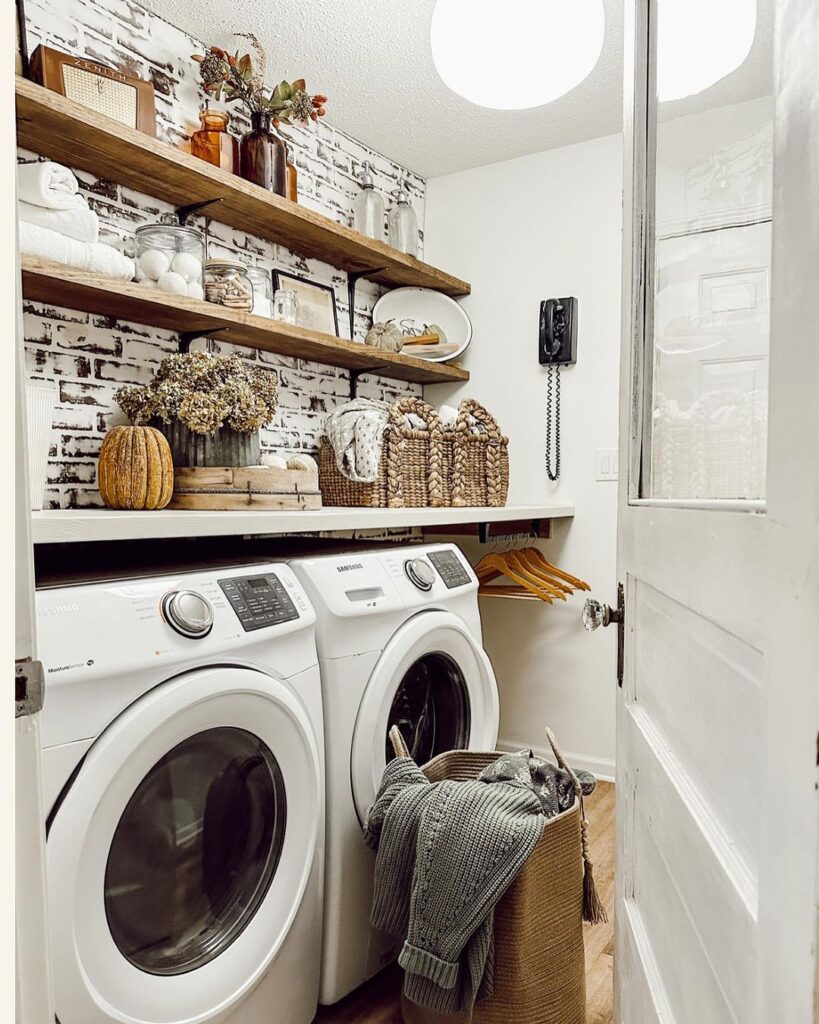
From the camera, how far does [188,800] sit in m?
1.30

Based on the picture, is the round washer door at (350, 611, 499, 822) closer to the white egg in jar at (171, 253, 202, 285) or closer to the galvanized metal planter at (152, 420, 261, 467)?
the galvanized metal planter at (152, 420, 261, 467)

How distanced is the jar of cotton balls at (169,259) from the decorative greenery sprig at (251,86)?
472mm

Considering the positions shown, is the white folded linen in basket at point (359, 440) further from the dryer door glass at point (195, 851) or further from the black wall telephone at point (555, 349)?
the dryer door glass at point (195, 851)

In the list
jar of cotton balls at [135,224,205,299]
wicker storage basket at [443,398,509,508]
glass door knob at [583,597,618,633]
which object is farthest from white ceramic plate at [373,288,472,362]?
glass door knob at [583,597,618,633]

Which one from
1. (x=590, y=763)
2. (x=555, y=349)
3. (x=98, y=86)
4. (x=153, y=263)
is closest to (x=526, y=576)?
(x=590, y=763)

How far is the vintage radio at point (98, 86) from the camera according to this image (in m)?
1.71

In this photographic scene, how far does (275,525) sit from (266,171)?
118 cm

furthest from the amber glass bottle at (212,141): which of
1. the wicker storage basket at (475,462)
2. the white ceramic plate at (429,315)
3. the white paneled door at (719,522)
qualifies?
the white paneled door at (719,522)

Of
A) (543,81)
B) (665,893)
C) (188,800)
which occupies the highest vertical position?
(543,81)

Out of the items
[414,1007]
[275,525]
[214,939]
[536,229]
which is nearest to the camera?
[214,939]

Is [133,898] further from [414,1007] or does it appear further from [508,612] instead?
[508,612]

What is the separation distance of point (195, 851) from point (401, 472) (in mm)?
1323

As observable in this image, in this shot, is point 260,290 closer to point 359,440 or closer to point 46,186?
point 359,440
